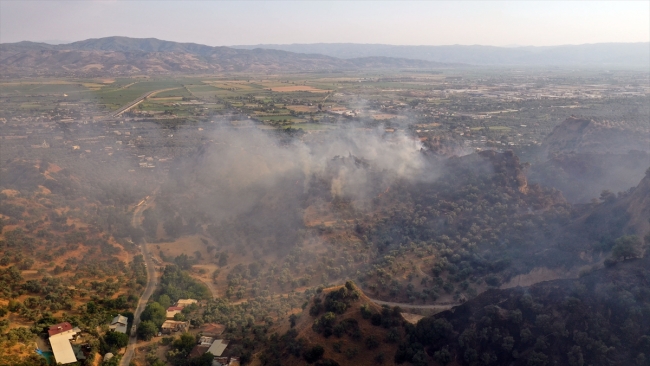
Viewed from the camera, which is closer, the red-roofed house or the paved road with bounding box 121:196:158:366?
the red-roofed house

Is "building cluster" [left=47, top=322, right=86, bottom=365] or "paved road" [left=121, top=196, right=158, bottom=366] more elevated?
"building cluster" [left=47, top=322, right=86, bottom=365]

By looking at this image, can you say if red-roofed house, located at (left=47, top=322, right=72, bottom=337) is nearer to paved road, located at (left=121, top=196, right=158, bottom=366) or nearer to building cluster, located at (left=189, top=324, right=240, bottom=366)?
paved road, located at (left=121, top=196, right=158, bottom=366)

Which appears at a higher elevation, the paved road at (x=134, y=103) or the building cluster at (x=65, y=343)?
the paved road at (x=134, y=103)

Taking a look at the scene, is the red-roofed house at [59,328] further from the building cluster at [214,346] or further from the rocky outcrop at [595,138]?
the rocky outcrop at [595,138]

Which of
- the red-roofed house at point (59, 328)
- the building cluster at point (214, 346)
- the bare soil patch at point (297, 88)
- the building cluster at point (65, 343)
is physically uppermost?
the bare soil patch at point (297, 88)

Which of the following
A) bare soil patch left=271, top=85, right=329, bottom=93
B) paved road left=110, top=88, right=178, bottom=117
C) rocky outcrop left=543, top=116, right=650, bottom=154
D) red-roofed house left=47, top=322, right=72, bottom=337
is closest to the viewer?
red-roofed house left=47, top=322, right=72, bottom=337

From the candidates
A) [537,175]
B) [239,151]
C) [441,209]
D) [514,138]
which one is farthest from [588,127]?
[239,151]

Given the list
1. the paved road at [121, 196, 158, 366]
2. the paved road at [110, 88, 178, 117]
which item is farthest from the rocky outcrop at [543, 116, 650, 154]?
the paved road at [110, 88, 178, 117]

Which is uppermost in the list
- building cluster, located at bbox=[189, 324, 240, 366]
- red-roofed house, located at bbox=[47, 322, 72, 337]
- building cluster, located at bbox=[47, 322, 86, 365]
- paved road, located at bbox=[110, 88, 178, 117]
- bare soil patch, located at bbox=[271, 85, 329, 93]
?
bare soil patch, located at bbox=[271, 85, 329, 93]

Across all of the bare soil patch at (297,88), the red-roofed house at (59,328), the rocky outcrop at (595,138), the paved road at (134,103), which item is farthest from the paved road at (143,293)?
the bare soil patch at (297,88)

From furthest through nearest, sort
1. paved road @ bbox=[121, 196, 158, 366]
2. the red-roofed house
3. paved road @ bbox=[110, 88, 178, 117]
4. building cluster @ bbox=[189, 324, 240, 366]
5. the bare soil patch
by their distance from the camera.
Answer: the bare soil patch → paved road @ bbox=[110, 88, 178, 117] → paved road @ bbox=[121, 196, 158, 366] → building cluster @ bbox=[189, 324, 240, 366] → the red-roofed house

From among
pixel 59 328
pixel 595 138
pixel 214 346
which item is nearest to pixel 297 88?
pixel 595 138
